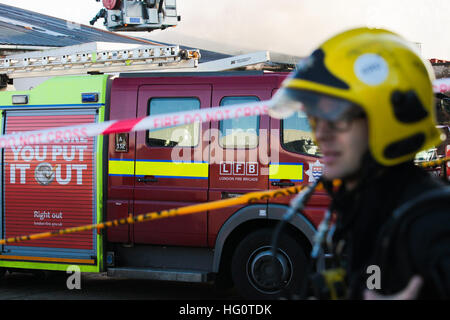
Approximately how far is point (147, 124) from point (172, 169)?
2.57m

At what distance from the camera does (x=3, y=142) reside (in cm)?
444

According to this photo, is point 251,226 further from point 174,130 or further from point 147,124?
point 147,124

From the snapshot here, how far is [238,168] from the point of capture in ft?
22.0

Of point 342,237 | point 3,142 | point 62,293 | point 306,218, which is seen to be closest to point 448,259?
point 342,237

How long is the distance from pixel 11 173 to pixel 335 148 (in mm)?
6442

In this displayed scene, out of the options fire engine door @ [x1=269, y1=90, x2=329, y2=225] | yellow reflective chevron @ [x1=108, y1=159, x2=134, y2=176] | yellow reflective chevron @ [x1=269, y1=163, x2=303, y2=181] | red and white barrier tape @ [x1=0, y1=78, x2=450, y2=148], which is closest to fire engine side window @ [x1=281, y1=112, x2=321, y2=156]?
fire engine door @ [x1=269, y1=90, x2=329, y2=225]

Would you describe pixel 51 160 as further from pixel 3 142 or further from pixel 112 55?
pixel 3 142

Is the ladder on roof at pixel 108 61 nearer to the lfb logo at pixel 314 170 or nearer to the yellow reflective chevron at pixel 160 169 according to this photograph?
the yellow reflective chevron at pixel 160 169

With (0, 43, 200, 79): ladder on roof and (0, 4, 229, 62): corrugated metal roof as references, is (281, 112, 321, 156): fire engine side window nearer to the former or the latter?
(0, 43, 200, 79): ladder on roof

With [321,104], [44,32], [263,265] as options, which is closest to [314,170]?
[263,265]

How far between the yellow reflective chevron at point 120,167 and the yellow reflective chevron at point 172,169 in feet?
0.26

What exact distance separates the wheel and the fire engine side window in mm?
903

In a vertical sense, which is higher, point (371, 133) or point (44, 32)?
point (44, 32)

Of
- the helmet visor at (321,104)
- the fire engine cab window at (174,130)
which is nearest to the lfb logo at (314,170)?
the fire engine cab window at (174,130)
